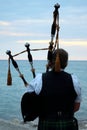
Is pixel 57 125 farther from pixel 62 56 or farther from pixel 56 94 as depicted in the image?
pixel 62 56

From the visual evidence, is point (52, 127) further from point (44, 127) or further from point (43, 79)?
point (43, 79)

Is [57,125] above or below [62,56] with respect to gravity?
below

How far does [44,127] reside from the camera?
4848 millimetres

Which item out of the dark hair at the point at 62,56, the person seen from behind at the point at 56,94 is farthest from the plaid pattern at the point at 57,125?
the dark hair at the point at 62,56

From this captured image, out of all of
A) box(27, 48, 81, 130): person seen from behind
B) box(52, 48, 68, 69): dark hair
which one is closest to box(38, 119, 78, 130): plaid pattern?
box(27, 48, 81, 130): person seen from behind

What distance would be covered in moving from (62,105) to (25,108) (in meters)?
0.37

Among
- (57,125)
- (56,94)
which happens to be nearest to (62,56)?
(56,94)

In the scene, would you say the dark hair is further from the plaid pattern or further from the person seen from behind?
the plaid pattern

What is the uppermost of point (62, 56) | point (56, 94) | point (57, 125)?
point (62, 56)

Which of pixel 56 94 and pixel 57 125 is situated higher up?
pixel 56 94

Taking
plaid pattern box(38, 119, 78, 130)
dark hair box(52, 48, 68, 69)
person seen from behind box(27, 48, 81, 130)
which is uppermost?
dark hair box(52, 48, 68, 69)

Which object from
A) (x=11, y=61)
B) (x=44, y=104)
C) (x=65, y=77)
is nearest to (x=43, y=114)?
(x=44, y=104)

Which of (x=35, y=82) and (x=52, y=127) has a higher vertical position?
(x=35, y=82)

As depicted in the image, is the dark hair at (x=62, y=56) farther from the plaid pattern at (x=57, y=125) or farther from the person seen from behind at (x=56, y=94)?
the plaid pattern at (x=57, y=125)
